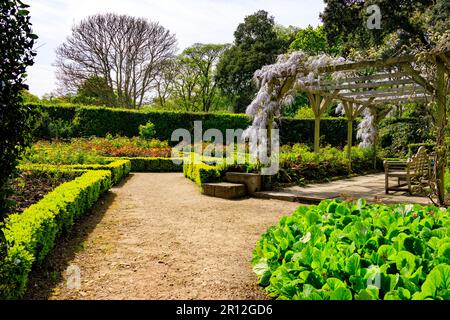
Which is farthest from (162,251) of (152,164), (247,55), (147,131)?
(247,55)

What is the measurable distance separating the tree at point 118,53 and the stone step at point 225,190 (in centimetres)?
1973

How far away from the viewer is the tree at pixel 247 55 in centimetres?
2805

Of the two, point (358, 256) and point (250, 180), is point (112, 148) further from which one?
point (358, 256)

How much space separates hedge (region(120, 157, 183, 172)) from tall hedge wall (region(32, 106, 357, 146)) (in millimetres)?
5855

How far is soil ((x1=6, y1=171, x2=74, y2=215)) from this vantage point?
483cm

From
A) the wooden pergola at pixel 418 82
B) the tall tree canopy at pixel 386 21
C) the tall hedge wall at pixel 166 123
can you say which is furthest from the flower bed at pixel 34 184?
the tall tree canopy at pixel 386 21

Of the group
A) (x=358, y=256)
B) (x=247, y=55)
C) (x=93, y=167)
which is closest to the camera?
(x=358, y=256)

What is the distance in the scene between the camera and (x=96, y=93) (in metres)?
25.7

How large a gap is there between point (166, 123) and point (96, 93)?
923 cm

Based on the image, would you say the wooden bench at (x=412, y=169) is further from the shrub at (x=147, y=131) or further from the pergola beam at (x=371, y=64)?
the shrub at (x=147, y=131)

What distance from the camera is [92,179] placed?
6.02 meters

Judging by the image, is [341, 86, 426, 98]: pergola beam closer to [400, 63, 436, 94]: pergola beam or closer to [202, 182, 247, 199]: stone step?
[400, 63, 436, 94]: pergola beam
